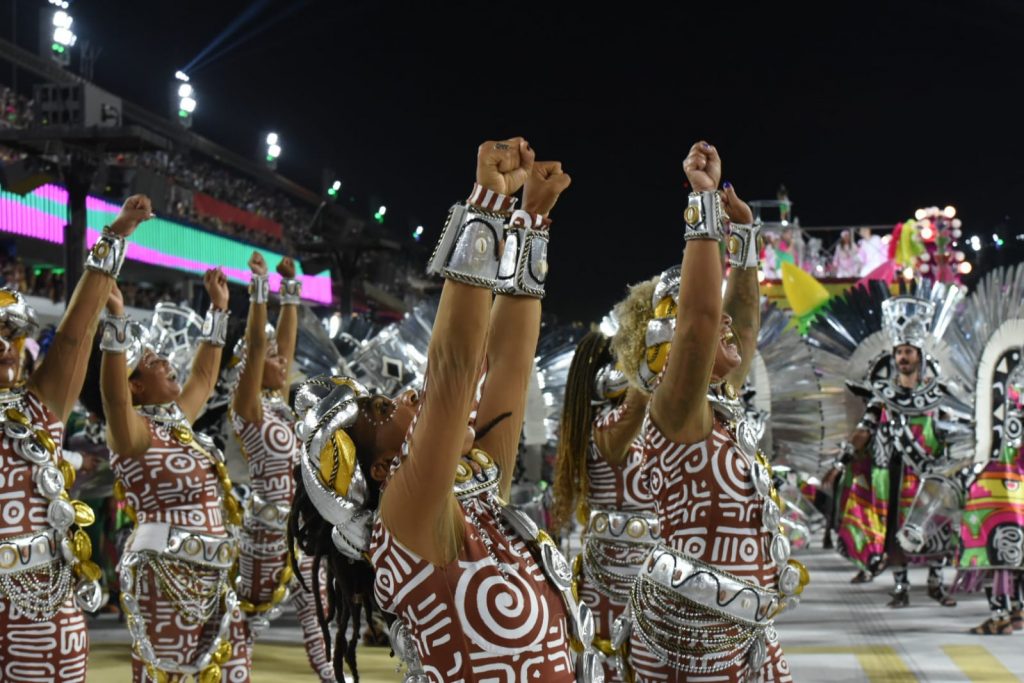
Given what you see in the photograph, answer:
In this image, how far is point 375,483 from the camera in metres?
2.18

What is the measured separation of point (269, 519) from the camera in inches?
225

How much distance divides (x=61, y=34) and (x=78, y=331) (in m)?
22.0

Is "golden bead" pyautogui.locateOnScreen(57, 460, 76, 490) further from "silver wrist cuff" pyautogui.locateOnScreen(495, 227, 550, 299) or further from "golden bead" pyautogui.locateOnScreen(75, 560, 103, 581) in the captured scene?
"silver wrist cuff" pyautogui.locateOnScreen(495, 227, 550, 299)

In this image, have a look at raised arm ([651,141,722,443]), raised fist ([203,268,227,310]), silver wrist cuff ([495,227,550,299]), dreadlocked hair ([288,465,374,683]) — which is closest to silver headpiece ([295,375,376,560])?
dreadlocked hair ([288,465,374,683])

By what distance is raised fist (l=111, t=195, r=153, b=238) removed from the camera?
368 centimetres

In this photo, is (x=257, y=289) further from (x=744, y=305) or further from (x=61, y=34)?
(x=61, y=34)

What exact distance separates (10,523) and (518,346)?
6.34 ft

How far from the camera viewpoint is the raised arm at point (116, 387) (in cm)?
411

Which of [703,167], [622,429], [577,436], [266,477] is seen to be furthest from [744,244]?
[266,477]

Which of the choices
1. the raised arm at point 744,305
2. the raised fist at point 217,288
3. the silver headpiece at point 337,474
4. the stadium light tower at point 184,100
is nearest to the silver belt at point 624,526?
the raised arm at point 744,305

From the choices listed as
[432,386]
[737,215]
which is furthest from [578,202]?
[432,386]

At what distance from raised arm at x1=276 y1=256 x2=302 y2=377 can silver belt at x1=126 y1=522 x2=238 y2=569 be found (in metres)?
1.59

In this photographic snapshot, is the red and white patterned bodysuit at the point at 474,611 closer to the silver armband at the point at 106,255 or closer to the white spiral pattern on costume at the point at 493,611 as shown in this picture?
the white spiral pattern on costume at the point at 493,611

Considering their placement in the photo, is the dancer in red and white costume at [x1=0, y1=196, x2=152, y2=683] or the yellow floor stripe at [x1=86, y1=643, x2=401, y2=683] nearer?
the dancer in red and white costume at [x1=0, y1=196, x2=152, y2=683]
